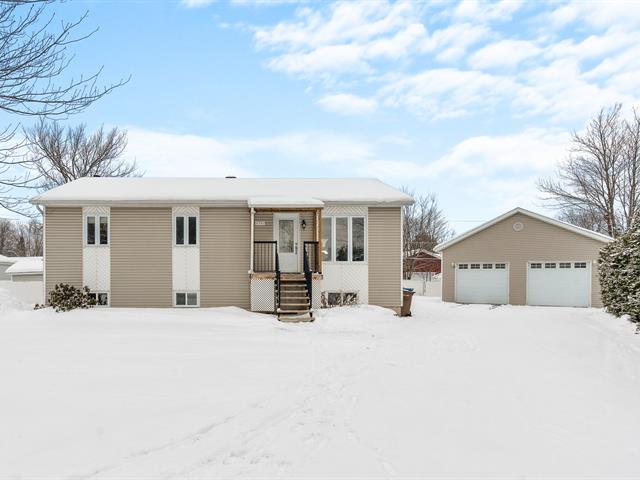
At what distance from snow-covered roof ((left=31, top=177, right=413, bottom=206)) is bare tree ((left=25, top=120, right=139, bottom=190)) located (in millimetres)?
16284

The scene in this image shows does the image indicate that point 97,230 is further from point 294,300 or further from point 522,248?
point 522,248

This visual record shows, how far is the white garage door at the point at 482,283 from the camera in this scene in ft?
65.8

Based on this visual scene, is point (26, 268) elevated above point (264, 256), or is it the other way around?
point (264, 256)

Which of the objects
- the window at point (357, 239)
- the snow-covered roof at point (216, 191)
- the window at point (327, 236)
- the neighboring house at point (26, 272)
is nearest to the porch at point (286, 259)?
the window at point (327, 236)

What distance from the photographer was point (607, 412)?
4.98 m

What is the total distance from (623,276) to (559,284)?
32.7ft

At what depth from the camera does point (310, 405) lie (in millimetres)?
4906

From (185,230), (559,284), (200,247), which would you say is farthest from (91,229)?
(559,284)

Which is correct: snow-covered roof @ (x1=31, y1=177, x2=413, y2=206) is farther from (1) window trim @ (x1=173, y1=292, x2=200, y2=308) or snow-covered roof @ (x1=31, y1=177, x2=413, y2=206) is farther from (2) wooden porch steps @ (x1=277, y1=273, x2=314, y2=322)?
(1) window trim @ (x1=173, y1=292, x2=200, y2=308)

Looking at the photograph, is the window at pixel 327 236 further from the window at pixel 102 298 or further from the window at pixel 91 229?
the window at pixel 91 229

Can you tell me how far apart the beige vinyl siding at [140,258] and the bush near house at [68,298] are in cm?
77

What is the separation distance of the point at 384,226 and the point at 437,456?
408 inches

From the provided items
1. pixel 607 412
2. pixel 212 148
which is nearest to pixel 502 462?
pixel 607 412

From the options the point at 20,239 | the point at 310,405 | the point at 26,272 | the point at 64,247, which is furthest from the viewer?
the point at 20,239
